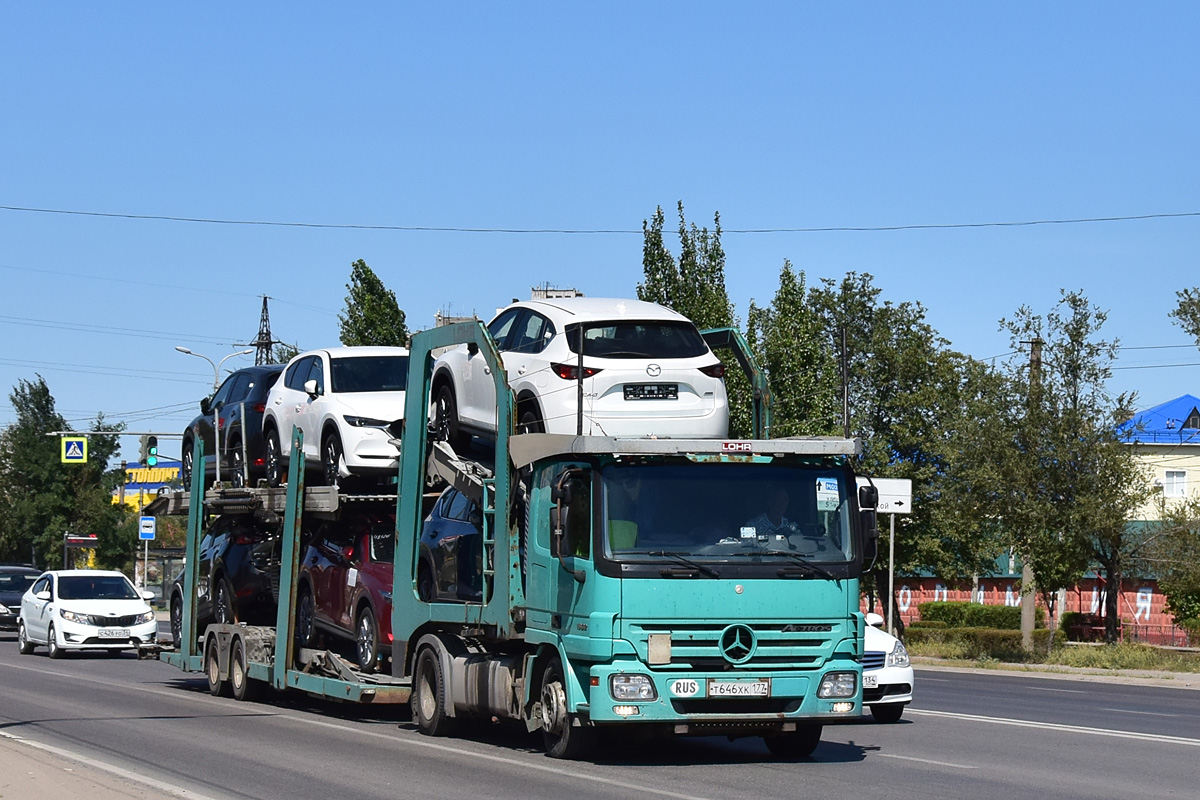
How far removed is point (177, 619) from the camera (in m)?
20.6

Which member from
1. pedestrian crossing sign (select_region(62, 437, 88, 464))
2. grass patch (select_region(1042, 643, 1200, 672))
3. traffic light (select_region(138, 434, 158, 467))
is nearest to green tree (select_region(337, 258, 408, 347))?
traffic light (select_region(138, 434, 158, 467))

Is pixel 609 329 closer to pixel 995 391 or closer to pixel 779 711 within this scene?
pixel 779 711

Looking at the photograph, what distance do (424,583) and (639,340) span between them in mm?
3090

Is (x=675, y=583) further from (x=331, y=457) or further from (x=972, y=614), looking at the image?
(x=972, y=614)

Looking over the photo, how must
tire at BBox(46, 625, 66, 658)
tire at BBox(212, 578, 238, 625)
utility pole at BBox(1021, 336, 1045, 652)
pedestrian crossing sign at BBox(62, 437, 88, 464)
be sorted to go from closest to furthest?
tire at BBox(212, 578, 238, 625), tire at BBox(46, 625, 66, 658), utility pole at BBox(1021, 336, 1045, 652), pedestrian crossing sign at BBox(62, 437, 88, 464)

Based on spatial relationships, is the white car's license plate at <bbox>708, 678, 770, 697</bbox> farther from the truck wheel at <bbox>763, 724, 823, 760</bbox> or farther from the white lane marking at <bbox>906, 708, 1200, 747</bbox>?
the white lane marking at <bbox>906, 708, 1200, 747</bbox>

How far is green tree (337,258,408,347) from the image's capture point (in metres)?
42.9

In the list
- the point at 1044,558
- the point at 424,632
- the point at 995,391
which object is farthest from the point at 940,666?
the point at 424,632

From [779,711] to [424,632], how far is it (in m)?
4.01

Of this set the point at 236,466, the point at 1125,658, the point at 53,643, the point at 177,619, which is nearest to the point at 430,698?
the point at 236,466

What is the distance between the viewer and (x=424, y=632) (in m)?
14.3

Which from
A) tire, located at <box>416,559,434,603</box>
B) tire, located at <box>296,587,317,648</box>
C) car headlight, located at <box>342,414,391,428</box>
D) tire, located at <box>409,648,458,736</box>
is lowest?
tire, located at <box>409,648,458,736</box>

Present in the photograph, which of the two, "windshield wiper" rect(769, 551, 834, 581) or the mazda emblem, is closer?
the mazda emblem

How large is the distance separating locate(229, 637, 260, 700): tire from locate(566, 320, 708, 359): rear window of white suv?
6.98 meters
